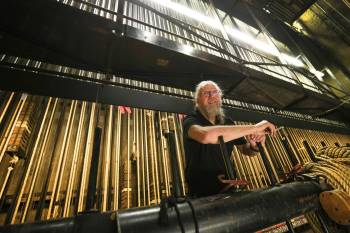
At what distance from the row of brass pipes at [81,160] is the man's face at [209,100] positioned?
450mm

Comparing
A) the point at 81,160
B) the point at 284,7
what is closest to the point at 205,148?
the point at 81,160

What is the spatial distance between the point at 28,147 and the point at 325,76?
283 inches

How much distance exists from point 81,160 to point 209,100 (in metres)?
1.53

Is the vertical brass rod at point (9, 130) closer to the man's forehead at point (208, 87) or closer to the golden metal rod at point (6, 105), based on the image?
the golden metal rod at point (6, 105)

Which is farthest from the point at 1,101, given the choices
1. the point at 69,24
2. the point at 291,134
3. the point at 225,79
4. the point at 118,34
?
the point at 291,134

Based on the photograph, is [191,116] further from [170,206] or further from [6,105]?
[6,105]

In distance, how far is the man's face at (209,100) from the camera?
1.52m

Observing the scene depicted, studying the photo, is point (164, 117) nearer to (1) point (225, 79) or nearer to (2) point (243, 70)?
(1) point (225, 79)

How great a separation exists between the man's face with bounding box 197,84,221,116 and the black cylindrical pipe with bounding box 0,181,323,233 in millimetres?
822

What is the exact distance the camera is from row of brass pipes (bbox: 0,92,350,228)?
1271 millimetres

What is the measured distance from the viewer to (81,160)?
2137 millimetres

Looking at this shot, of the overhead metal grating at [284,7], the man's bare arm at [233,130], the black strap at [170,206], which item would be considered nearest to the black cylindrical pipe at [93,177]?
the black strap at [170,206]

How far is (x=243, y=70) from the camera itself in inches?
86.3

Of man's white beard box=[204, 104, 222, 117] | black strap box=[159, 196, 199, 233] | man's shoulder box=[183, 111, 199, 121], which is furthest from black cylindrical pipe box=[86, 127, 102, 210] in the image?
man's white beard box=[204, 104, 222, 117]
